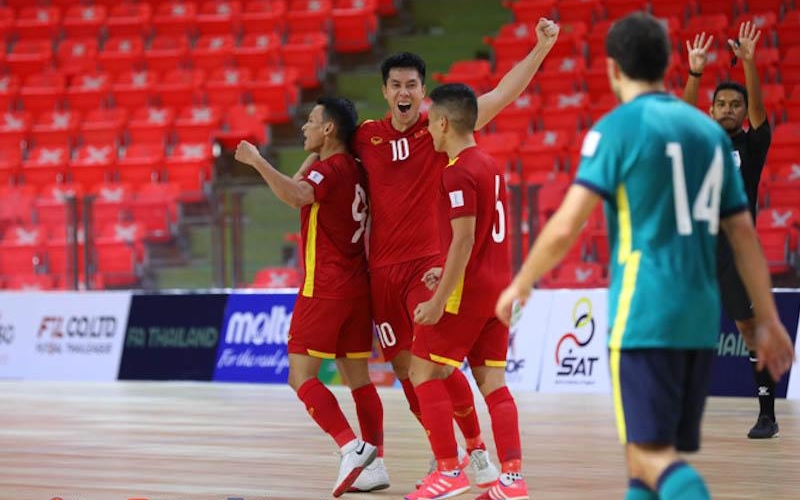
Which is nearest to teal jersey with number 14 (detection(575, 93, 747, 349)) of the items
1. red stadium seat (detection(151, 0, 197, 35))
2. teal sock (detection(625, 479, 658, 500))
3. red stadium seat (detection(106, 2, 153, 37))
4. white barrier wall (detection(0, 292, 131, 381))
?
teal sock (detection(625, 479, 658, 500))

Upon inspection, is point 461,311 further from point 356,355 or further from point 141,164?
point 141,164

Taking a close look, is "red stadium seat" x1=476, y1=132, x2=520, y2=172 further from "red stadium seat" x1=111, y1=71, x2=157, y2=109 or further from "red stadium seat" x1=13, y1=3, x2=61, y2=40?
"red stadium seat" x1=13, y1=3, x2=61, y2=40

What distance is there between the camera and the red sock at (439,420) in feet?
21.7

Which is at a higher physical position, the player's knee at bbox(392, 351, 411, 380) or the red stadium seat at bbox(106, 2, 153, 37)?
the red stadium seat at bbox(106, 2, 153, 37)

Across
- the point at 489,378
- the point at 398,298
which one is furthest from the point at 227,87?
the point at 489,378

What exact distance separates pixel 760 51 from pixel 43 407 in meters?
9.97

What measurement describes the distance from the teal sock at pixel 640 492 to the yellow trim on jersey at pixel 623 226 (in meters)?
0.66

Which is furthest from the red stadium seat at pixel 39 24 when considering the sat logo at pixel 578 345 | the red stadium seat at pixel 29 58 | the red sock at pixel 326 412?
the red sock at pixel 326 412

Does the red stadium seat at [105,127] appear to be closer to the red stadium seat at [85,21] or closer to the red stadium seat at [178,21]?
the red stadium seat at [178,21]

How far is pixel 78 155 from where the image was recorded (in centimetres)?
2075

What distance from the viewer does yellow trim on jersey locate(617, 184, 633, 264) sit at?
14.5 ft

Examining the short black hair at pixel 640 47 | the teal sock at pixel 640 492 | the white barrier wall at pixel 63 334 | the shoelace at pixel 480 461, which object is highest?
the short black hair at pixel 640 47

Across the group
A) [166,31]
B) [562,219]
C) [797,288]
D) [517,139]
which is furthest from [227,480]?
[166,31]

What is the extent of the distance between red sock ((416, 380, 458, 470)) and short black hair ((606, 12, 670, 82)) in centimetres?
247
